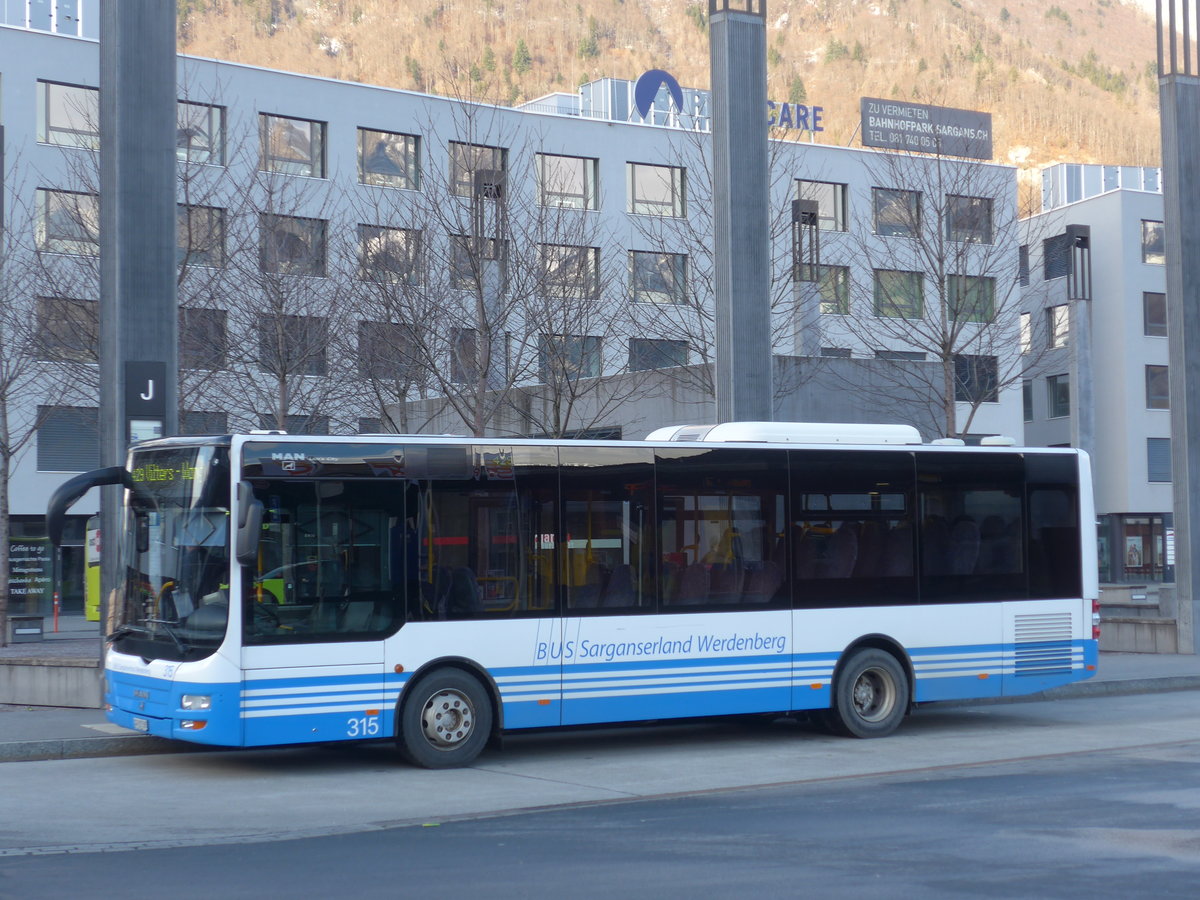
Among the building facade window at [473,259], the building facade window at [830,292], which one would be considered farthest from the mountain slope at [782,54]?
the building facade window at [473,259]

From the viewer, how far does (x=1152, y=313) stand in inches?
2443

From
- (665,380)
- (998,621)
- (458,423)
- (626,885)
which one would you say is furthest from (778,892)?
(458,423)

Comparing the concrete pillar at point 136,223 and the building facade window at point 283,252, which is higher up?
the building facade window at point 283,252

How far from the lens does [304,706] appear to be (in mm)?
11742

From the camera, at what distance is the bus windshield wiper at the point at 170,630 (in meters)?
11.7

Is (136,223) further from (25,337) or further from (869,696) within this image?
(25,337)

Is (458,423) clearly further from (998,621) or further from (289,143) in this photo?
(998,621)

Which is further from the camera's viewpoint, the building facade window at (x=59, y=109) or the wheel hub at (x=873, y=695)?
the building facade window at (x=59, y=109)


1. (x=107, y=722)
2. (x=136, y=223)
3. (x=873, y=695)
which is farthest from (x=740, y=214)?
(x=107, y=722)

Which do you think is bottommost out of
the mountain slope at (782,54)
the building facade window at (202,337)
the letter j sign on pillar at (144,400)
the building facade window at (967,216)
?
the letter j sign on pillar at (144,400)

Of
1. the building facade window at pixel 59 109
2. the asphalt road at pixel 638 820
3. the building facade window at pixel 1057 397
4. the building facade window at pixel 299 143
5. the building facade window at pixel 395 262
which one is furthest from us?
the building facade window at pixel 1057 397

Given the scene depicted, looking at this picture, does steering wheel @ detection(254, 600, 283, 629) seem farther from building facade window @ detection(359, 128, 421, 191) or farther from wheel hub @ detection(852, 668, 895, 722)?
building facade window @ detection(359, 128, 421, 191)

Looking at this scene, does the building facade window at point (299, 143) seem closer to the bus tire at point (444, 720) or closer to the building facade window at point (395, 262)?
the building facade window at point (395, 262)

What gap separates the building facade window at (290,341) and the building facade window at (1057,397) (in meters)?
46.3
